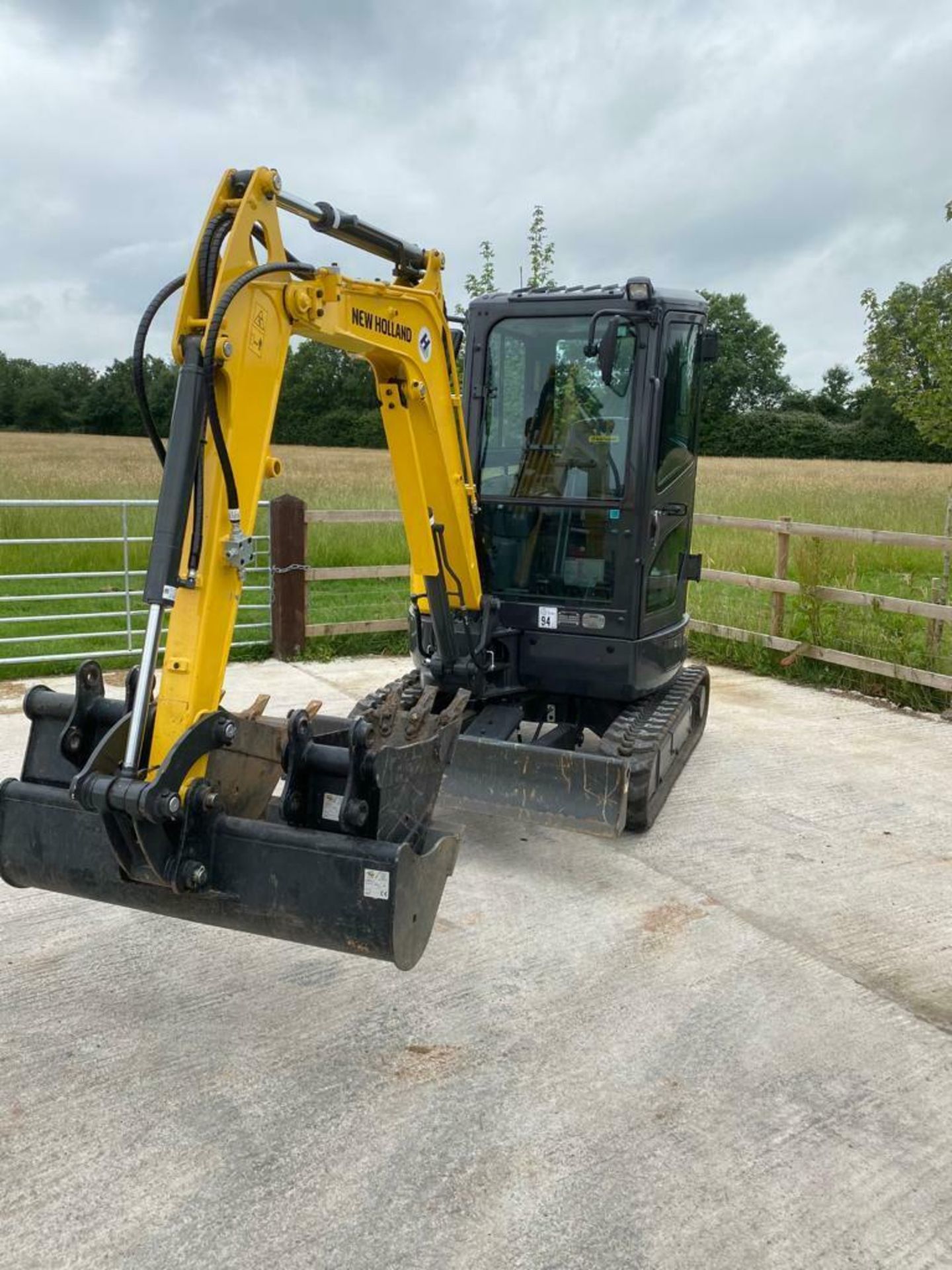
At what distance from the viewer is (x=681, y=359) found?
535cm

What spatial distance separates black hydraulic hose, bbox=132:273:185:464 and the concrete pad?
6.08 ft

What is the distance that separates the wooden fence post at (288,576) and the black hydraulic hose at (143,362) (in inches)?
201

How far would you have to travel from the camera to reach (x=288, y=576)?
8.59 m

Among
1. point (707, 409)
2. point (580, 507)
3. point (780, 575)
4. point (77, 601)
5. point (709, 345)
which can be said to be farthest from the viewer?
point (707, 409)

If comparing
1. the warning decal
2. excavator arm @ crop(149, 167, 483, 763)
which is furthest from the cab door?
the warning decal

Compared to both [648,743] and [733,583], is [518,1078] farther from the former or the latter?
[733,583]

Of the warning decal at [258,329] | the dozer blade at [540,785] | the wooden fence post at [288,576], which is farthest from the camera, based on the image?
the wooden fence post at [288,576]

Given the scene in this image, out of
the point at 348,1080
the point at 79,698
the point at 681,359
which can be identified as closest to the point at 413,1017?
the point at 348,1080

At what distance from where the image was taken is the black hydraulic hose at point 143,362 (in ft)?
10.5

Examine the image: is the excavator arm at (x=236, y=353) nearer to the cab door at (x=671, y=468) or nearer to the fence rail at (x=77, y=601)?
the cab door at (x=671, y=468)

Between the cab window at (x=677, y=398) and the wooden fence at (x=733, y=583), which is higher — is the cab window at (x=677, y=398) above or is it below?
above

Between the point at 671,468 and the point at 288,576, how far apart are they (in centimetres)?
409

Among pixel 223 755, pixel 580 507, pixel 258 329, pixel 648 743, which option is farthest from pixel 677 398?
pixel 223 755

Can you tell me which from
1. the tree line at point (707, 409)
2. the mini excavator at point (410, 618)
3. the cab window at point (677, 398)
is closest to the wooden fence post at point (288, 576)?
the mini excavator at point (410, 618)
